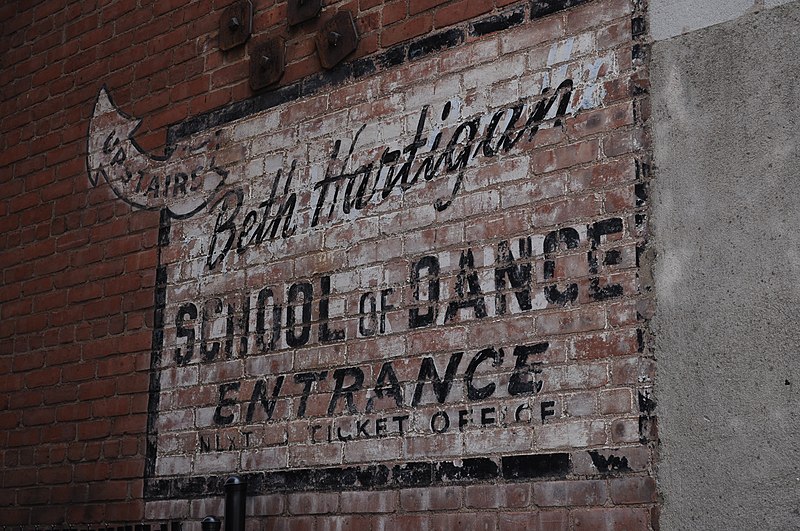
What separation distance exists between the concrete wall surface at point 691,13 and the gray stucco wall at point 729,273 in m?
0.03

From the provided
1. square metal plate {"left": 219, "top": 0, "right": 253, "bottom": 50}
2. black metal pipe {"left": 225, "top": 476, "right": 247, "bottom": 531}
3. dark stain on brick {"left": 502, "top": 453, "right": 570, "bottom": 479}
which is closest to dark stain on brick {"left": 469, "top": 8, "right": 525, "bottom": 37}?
square metal plate {"left": 219, "top": 0, "right": 253, "bottom": 50}

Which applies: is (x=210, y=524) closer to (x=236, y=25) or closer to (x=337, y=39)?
(x=337, y=39)

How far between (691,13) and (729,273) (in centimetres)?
78

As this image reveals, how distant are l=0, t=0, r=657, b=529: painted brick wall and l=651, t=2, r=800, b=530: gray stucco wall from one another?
3.4 inches

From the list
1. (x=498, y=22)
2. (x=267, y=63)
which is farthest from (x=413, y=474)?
(x=267, y=63)

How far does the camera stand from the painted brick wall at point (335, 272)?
326 cm

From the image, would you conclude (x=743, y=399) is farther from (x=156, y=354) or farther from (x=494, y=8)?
(x=156, y=354)

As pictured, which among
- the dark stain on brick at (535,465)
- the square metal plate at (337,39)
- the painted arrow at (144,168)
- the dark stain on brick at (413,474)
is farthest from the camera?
the painted arrow at (144,168)

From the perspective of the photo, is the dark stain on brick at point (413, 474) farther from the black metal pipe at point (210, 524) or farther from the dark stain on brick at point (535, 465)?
the black metal pipe at point (210, 524)

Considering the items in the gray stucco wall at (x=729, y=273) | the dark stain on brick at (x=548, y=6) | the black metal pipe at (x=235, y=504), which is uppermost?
the dark stain on brick at (x=548, y=6)

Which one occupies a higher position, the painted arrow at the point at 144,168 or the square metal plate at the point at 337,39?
the square metal plate at the point at 337,39

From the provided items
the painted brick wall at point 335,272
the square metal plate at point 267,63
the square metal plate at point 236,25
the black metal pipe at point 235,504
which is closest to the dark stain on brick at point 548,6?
the painted brick wall at point 335,272

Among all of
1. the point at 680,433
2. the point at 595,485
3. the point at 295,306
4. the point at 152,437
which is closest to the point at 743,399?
the point at 680,433

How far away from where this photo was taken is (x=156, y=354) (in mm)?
4398
